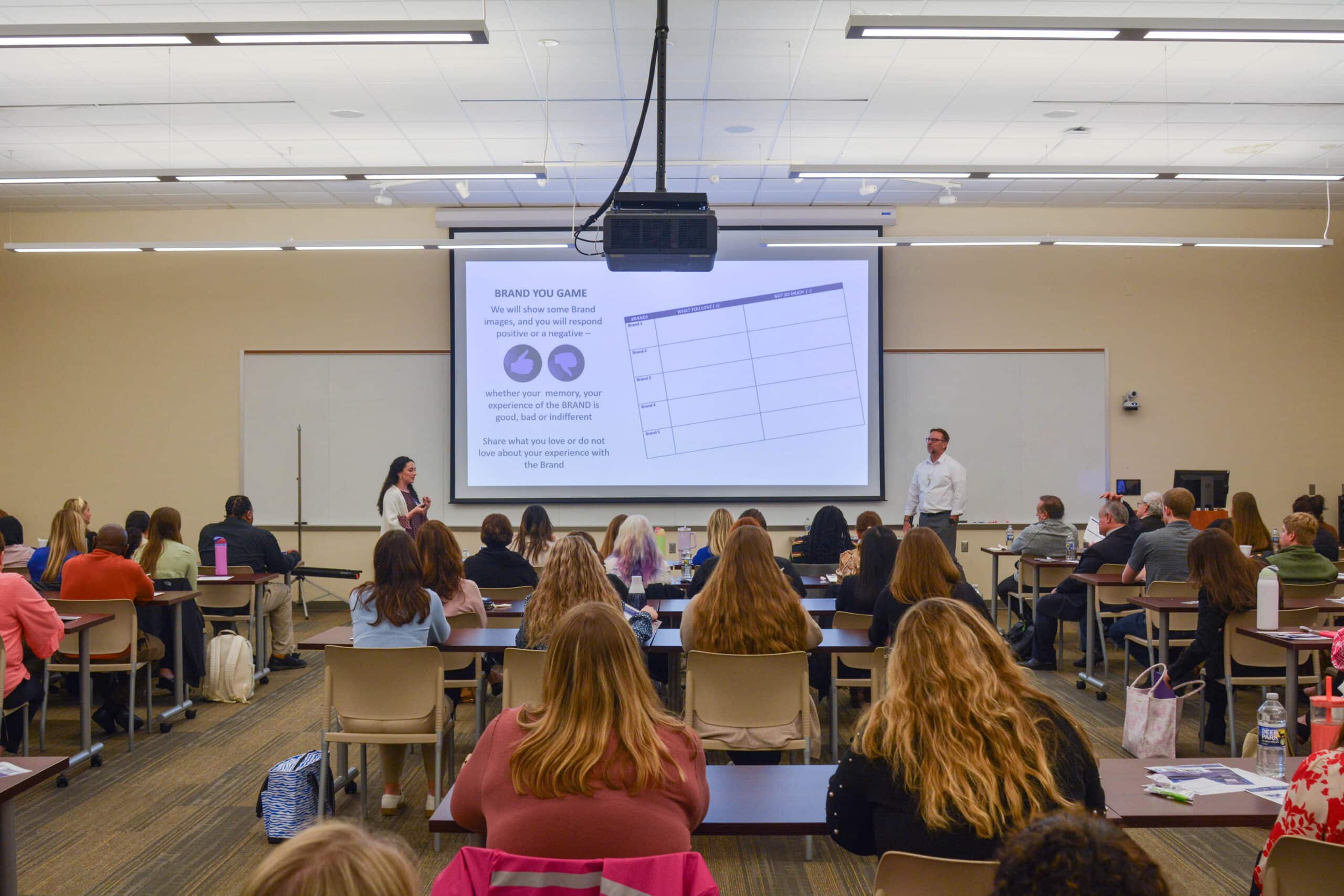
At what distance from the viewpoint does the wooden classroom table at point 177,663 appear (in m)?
5.83

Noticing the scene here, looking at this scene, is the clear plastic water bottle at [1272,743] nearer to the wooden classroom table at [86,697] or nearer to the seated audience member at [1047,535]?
the wooden classroom table at [86,697]

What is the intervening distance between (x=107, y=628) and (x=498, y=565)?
207 centimetres

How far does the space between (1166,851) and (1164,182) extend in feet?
22.4

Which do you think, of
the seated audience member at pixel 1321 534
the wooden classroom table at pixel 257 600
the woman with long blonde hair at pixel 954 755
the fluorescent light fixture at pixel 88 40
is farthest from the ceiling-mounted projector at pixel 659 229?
the seated audience member at pixel 1321 534

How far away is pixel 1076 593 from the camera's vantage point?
23.9 feet

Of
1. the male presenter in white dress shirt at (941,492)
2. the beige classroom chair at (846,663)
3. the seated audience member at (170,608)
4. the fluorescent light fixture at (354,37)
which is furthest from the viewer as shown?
the male presenter in white dress shirt at (941,492)

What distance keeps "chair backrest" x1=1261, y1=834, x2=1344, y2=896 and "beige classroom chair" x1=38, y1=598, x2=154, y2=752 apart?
5.18m

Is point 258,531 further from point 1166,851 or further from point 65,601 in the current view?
point 1166,851

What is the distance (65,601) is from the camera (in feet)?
17.6

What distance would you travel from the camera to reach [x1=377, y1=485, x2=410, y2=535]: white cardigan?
8555mm

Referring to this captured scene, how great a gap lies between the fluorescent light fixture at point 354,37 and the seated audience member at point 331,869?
3722 millimetres

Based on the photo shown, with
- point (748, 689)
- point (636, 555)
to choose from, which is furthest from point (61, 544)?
point (748, 689)

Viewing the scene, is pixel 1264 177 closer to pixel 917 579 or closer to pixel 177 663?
pixel 917 579

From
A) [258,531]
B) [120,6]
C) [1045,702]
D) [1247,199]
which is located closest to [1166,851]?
[1045,702]
